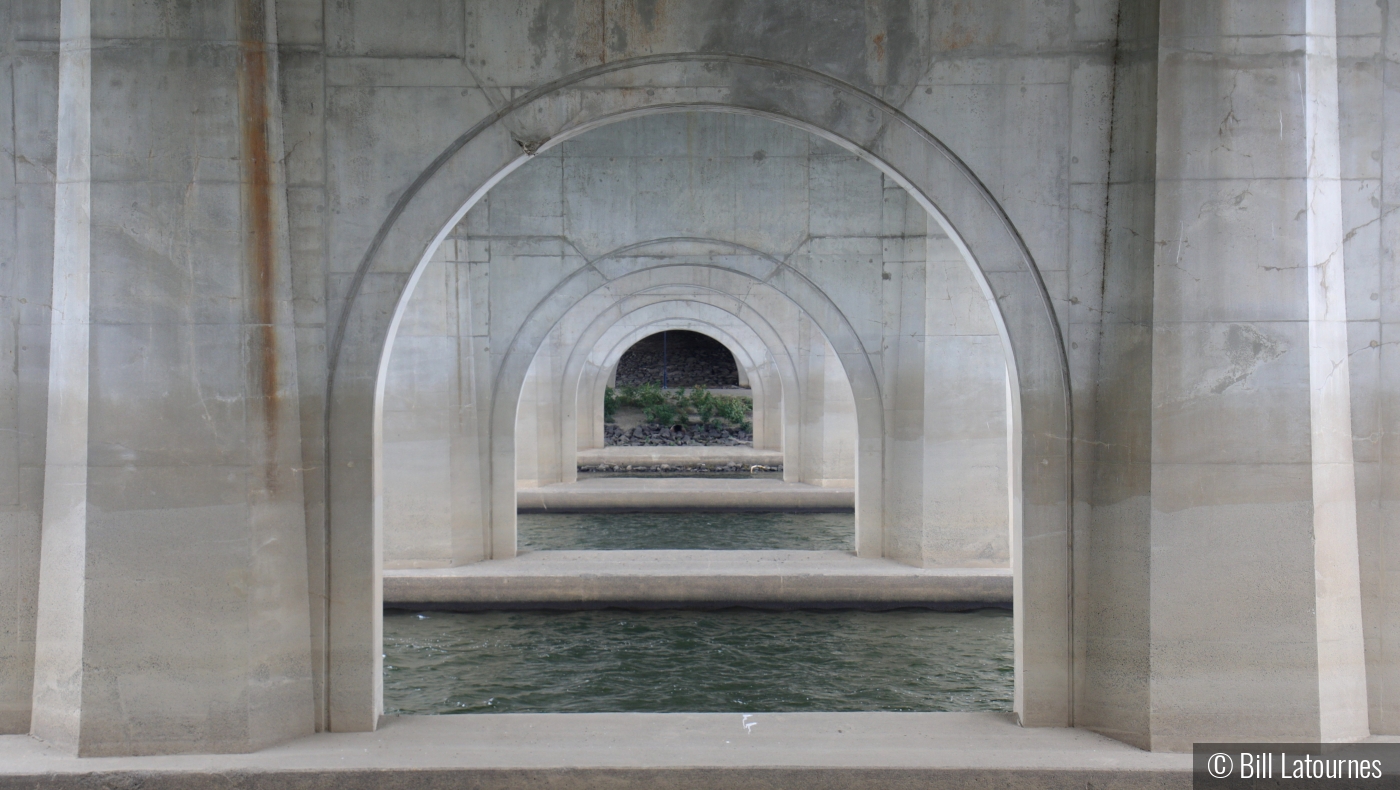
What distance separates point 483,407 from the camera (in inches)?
458

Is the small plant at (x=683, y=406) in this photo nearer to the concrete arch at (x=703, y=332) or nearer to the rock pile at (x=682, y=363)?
the concrete arch at (x=703, y=332)

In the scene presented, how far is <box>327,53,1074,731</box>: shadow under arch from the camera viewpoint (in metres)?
5.57

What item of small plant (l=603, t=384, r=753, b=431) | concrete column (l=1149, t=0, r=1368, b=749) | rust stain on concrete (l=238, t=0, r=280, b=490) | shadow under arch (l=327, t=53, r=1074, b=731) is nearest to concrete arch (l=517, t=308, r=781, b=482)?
small plant (l=603, t=384, r=753, b=431)

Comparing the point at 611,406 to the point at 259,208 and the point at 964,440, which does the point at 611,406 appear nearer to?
the point at 964,440

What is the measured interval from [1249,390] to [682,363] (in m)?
42.1

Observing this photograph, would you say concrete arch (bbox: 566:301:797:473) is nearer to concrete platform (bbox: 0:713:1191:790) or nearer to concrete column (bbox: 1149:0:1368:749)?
concrete platform (bbox: 0:713:1191:790)

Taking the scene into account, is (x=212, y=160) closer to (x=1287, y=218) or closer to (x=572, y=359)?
(x=1287, y=218)

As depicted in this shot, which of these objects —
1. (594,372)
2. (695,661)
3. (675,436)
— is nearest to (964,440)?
(695,661)

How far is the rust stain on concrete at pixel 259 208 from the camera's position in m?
5.24

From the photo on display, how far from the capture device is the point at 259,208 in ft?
17.4

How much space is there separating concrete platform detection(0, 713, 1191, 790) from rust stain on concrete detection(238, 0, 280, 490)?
143cm

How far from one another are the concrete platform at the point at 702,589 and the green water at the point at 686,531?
3.35 meters

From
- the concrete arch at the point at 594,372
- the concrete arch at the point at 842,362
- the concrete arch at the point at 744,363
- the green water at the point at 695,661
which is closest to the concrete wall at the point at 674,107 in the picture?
the green water at the point at 695,661

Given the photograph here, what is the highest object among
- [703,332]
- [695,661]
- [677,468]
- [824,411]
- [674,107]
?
[703,332]
